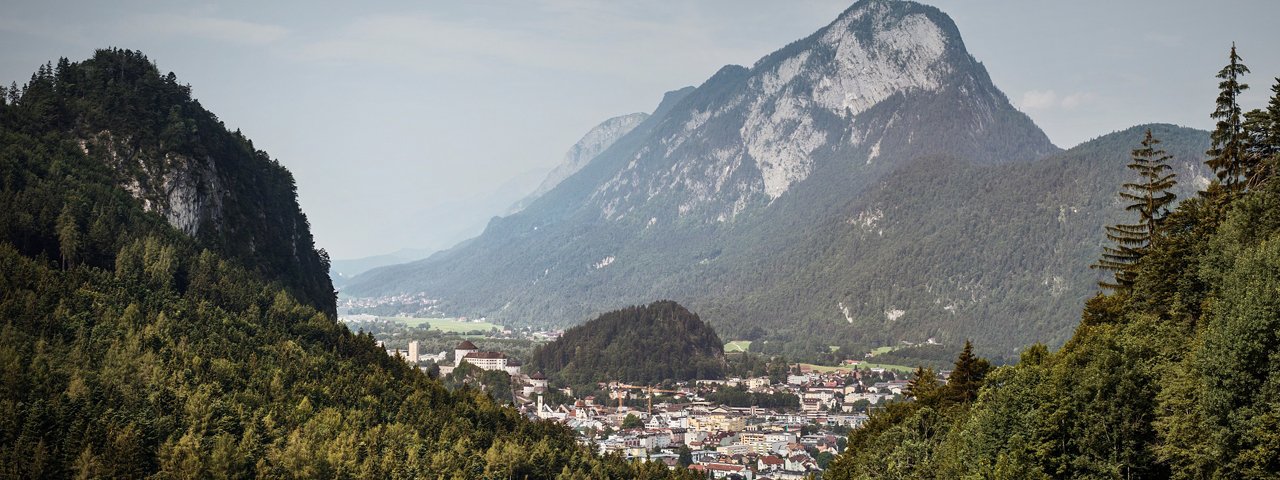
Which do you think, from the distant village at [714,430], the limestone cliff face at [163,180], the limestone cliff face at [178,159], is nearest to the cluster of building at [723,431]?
the distant village at [714,430]

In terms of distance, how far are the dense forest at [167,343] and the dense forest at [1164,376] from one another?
35.0 meters

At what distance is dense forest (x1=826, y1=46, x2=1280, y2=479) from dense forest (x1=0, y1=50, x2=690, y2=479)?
35.0 metres

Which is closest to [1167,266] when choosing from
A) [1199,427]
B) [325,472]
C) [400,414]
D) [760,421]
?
[1199,427]

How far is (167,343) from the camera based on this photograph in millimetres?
89688

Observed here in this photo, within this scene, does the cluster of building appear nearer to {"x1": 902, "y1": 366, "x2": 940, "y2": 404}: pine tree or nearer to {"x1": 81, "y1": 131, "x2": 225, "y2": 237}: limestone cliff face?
{"x1": 81, "y1": 131, "x2": 225, "y2": 237}: limestone cliff face

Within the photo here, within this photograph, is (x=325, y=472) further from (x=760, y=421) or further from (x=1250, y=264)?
(x=760, y=421)

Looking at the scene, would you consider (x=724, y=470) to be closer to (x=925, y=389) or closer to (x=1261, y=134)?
(x=925, y=389)

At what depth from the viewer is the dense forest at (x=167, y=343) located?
244 feet

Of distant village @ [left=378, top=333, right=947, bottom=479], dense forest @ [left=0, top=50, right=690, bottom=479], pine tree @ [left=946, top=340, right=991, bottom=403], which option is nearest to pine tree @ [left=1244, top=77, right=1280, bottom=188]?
pine tree @ [left=946, top=340, right=991, bottom=403]

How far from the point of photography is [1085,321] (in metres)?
71.4

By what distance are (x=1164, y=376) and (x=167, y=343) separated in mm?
66713

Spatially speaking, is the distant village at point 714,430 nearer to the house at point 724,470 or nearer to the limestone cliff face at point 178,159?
the house at point 724,470

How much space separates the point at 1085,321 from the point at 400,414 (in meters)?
49.4

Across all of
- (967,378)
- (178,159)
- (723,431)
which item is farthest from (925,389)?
(723,431)
